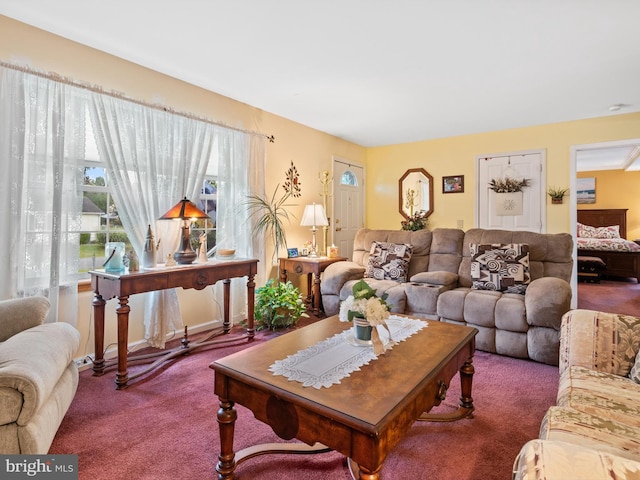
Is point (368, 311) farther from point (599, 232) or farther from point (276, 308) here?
point (599, 232)

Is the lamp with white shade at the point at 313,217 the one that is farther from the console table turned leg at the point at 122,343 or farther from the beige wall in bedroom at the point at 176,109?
the console table turned leg at the point at 122,343

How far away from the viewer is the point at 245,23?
237 cm

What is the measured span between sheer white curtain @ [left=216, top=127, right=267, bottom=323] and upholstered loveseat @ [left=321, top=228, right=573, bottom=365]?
0.96 metres

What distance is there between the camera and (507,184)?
15.9 feet

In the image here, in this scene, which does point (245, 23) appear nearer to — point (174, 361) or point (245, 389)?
point (245, 389)

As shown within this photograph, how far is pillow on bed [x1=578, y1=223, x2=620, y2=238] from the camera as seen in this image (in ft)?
24.6

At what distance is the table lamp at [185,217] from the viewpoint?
2814 millimetres

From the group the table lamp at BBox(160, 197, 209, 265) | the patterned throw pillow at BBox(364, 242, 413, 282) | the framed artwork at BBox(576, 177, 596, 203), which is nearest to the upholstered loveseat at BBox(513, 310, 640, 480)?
the patterned throw pillow at BBox(364, 242, 413, 282)

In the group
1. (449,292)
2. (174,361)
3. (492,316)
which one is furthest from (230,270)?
(492,316)

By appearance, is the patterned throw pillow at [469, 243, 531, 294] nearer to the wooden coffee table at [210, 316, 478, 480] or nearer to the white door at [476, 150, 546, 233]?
the white door at [476, 150, 546, 233]

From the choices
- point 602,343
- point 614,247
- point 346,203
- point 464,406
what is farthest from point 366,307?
point 614,247

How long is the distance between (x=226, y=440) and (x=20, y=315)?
54.1 inches

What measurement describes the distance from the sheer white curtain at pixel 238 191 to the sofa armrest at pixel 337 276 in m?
0.78

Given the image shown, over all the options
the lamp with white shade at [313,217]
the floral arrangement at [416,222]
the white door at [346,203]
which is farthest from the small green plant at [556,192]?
the lamp with white shade at [313,217]
